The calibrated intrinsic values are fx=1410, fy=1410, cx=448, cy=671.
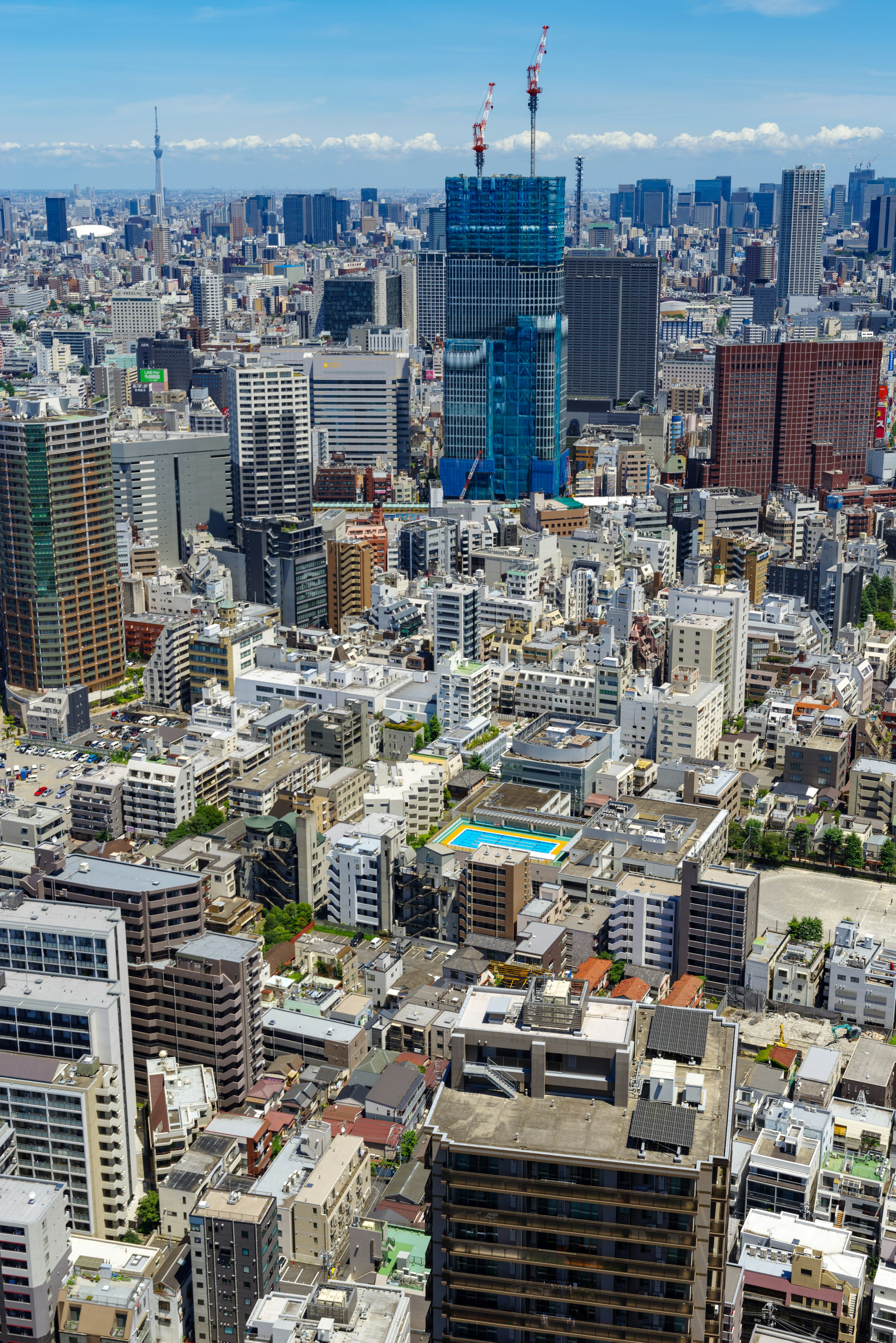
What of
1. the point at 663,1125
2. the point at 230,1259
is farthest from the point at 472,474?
the point at 663,1125

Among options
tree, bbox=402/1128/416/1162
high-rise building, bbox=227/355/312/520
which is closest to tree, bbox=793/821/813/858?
tree, bbox=402/1128/416/1162

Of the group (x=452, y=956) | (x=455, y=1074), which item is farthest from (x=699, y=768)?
(x=455, y=1074)

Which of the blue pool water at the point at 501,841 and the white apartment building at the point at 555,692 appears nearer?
the blue pool water at the point at 501,841

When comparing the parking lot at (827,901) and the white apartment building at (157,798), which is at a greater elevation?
the white apartment building at (157,798)

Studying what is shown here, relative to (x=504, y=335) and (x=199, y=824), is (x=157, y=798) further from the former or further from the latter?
(x=504, y=335)

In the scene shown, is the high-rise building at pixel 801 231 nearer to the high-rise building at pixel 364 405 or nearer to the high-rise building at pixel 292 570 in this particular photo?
the high-rise building at pixel 364 405

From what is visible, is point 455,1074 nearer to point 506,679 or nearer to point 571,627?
point 506,679

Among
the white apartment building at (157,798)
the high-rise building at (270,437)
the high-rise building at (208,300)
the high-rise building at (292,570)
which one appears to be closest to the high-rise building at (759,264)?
the high-rise building at (208,300)
